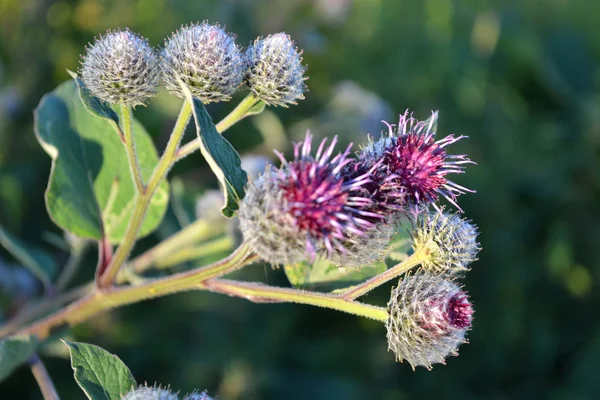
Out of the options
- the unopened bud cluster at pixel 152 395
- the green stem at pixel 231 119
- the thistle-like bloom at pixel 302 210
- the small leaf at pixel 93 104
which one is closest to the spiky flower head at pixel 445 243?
the thistle-like bloom at pixel 302 210

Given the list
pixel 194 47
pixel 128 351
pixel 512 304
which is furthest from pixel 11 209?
pixel 512 304

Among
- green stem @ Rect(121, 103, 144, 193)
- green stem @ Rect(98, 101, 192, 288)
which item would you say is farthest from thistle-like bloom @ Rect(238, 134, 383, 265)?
green stem @ Rect(121, 103, 144, 193)

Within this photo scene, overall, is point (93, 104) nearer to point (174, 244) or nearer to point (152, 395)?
point (152, 395)

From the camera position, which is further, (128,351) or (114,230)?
(128,351)

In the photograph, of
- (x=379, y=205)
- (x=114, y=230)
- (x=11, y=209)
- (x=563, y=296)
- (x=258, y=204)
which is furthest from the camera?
(x=563, y=296)

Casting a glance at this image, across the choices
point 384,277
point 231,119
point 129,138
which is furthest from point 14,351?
point 384,277

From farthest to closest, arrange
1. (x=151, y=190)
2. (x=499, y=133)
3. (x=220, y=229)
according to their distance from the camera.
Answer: (x=499, y=133) → (x=220, y=229) → (x=151, y=190)

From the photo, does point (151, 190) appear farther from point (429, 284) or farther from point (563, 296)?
point (563, 296)
